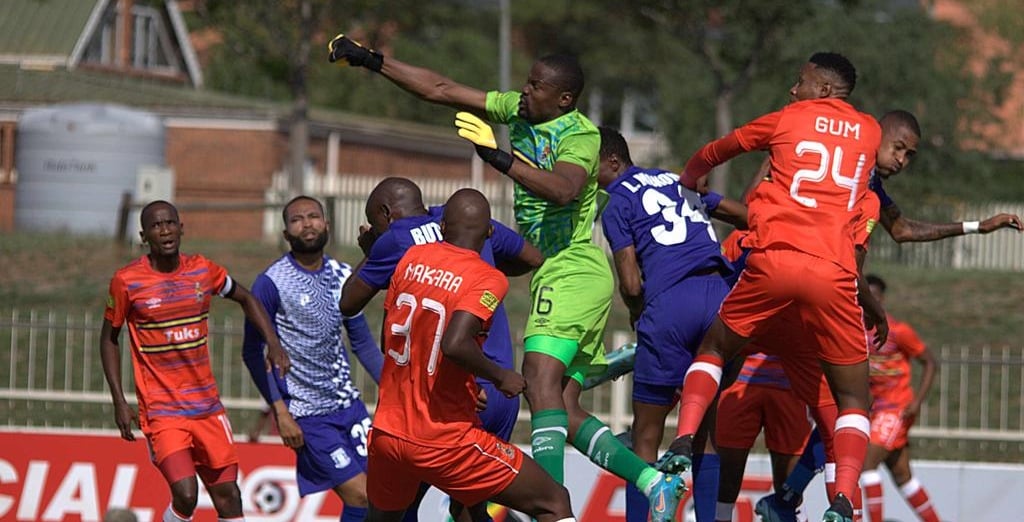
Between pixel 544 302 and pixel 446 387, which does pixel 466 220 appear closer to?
pixel 446 387

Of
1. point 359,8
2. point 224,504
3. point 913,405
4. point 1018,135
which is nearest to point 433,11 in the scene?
point 359,8

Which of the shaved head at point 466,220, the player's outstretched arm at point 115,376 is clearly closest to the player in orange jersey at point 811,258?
the shaved head at point 466,220

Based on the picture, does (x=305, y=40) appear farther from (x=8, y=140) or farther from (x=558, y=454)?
(x=558, y=454)

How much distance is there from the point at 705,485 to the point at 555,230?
1669mm

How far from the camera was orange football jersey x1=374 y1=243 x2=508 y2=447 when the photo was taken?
684 cm

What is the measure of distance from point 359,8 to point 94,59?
16799 millimetres

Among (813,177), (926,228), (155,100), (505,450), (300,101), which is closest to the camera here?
(505,450)

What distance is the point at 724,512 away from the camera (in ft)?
29.6

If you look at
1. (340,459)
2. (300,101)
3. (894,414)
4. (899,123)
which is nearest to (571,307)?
(899,123)

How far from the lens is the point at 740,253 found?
29.9 feet

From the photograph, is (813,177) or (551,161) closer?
(813,177)

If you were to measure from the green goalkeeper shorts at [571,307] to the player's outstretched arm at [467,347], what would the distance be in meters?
1.13

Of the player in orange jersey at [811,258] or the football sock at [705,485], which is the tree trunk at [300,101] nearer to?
the football sock at [705,485]

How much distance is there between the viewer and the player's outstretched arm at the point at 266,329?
9.03m
